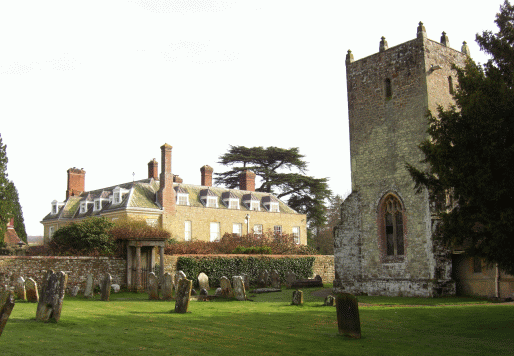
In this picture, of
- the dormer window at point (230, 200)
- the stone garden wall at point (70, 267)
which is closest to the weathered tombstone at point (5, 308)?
the stone garden wall at point (70, 267)

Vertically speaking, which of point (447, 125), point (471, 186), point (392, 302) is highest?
point (447, 125)

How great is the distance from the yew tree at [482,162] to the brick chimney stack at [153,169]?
32537 millimetres

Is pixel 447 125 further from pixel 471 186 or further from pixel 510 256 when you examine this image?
pixel 510 256

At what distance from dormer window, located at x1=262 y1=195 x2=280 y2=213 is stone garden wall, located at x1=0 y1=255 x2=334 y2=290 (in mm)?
20254

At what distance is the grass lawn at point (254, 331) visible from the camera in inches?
355

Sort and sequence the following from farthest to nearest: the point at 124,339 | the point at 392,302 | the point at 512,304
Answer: the point at 392,302 < the point at 512,304 < the point at 124,339

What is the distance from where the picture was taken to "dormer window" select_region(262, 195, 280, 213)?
4684 cm

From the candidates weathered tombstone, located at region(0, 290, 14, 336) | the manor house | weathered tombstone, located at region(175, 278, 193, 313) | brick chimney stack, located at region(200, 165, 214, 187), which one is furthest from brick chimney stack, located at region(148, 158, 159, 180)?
weathered tombstone, located at region(0, 290, 14, 336)

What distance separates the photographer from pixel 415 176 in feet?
44.8

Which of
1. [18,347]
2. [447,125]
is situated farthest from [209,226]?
[18,347]

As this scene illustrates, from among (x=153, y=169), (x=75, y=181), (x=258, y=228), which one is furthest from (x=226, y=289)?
(x=75, y=181)

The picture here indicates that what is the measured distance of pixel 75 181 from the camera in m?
47.0

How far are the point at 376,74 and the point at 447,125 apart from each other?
35.6 ft

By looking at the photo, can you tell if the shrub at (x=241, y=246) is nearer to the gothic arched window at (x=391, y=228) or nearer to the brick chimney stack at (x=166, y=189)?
the brick chimney stack at (x=166, y=189)
